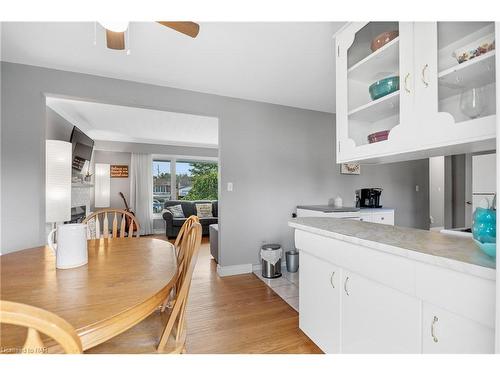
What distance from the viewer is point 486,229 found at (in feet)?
2.74

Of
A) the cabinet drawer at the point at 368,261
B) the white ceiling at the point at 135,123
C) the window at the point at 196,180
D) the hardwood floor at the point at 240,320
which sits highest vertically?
the white ceiling at the point at 135,123

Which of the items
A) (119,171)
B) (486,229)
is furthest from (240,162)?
(119,171)

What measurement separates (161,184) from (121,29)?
5629 millimetres

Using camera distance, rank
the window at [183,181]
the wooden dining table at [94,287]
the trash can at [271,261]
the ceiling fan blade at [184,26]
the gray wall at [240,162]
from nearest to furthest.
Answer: the wooden dining table at [94,287] < the ceiling fan blade at [184,26] < the gray wall at [240,162] < the trash can at [271,261] < the window at [183,181]

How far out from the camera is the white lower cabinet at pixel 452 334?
0.75 meters

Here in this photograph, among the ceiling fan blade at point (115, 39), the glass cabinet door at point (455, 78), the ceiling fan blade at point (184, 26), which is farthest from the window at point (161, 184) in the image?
the glass cabinet door at point (455, 78)

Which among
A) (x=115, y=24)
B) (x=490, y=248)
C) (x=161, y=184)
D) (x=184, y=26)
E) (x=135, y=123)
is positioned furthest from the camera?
(x=161, y=184)

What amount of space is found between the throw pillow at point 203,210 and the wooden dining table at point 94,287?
4.69m

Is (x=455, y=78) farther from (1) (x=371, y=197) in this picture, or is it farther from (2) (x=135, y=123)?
(2) (x=135, y=123)

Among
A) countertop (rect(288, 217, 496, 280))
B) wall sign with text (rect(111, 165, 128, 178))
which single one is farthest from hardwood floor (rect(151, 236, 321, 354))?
wall sign with text (rect(111, 165, 128, 178))

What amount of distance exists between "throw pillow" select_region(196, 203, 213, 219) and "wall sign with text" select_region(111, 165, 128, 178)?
1954 millimetres

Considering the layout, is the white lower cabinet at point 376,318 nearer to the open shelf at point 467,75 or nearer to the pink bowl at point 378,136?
the pink bowl at point 378,136
